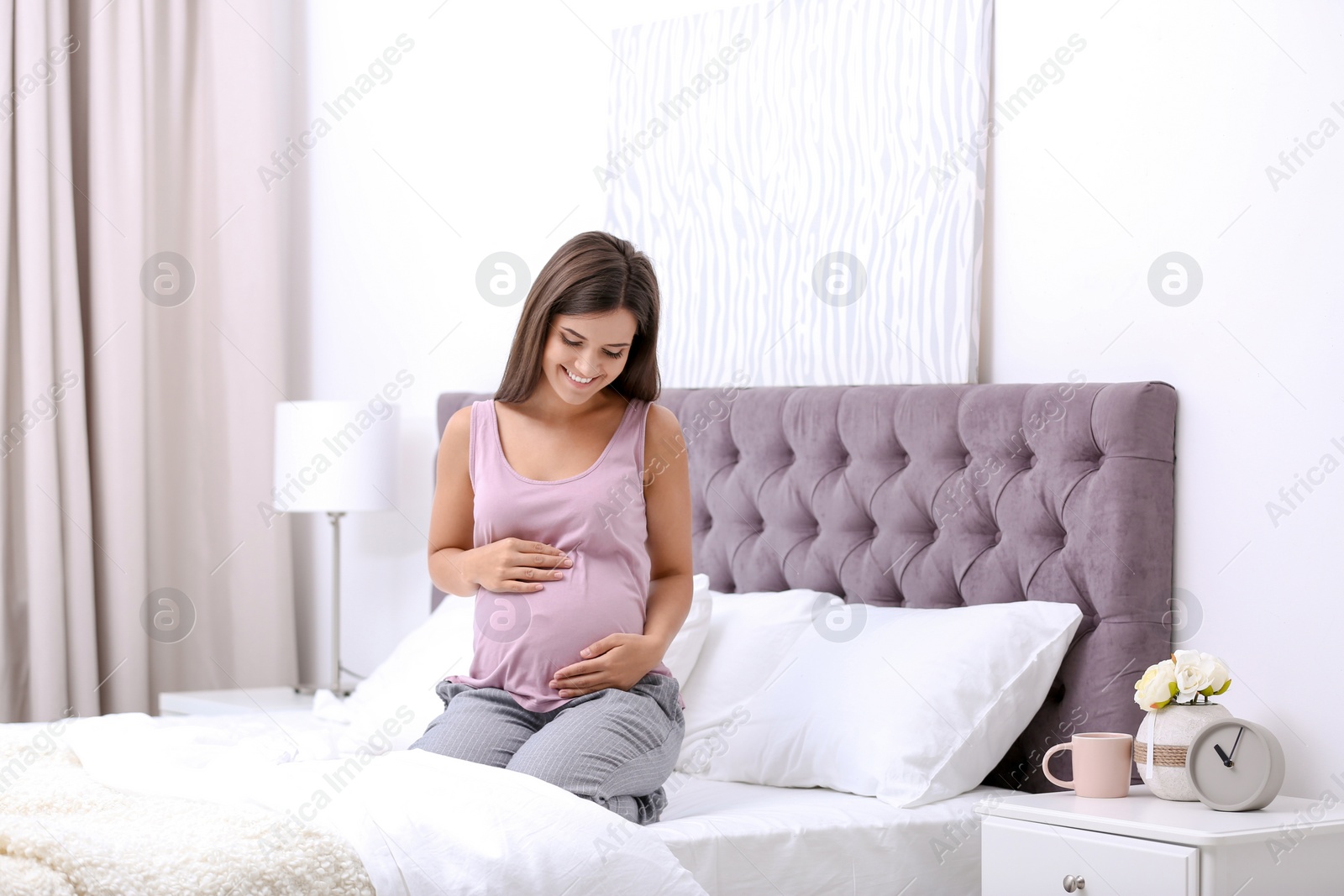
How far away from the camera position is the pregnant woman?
191 cm

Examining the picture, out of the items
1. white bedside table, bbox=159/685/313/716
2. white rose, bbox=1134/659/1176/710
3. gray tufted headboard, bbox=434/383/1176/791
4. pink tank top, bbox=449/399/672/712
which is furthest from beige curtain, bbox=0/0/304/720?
white rose, bbox=1134/659/1176/710

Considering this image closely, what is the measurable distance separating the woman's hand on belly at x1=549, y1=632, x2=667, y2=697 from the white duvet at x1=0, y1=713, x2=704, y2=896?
0.88ft

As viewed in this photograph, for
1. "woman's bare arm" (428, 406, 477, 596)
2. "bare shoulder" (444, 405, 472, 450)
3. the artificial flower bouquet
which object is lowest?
the artificial flower bouquet

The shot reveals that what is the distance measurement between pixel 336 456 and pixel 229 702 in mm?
666

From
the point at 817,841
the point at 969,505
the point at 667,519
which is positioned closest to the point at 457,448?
the point at 667,519

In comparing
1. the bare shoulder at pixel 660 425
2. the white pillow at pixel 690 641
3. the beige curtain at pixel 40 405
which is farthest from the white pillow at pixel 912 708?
the beige curtain at pixel 40 405

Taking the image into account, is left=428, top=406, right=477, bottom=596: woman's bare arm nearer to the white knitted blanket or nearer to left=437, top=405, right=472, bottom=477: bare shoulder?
left=437, top=405, right=472, bottom=477: bare shoulder

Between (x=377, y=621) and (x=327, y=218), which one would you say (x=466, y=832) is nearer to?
(x=377, y=621)

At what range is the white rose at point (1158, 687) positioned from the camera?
1972 mm

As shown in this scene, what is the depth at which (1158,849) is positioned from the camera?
1738 mm

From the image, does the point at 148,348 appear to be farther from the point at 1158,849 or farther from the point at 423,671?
the point at 1158,849

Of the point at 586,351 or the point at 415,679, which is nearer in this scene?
the point at 586,351

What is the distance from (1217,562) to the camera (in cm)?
215

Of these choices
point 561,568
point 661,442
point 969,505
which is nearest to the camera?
point 561,568
